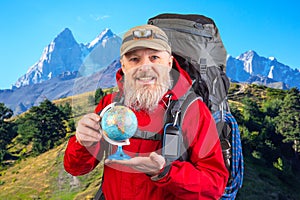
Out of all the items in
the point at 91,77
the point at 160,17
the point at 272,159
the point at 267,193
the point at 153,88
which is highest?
the point at 160,17

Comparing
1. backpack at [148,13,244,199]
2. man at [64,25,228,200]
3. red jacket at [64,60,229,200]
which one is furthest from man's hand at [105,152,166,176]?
backpack at [148,13,244,199]

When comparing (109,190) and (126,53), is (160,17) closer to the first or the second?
(126,53)

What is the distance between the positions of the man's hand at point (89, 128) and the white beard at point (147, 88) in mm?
468

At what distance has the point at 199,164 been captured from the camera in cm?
252

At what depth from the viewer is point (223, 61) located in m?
3.89

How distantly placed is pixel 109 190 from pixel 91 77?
1.20 m

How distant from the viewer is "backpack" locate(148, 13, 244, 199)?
3268 millimetres

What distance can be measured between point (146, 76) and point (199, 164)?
0.85 m

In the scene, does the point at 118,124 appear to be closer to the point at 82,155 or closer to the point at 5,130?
the point at 82,155

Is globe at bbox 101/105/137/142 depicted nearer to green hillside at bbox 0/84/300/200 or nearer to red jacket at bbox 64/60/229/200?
red jacket at bbox 64/60/229/200

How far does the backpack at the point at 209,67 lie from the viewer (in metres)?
3.27

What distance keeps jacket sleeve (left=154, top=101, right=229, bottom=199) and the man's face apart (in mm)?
360

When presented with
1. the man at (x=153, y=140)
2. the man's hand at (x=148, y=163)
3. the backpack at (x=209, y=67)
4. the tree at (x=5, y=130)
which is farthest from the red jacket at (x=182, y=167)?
the tree at (x=5, y=130)

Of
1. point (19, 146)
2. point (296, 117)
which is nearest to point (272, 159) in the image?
point (296, 117)
